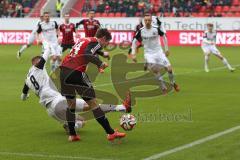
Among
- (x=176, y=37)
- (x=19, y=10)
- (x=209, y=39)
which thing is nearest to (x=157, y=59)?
(x=209, y=39)

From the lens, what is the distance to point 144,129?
13.0 m

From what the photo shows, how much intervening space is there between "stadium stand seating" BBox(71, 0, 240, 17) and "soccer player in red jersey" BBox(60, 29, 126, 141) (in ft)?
113

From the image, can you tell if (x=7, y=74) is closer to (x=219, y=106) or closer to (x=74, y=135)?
(x=219, y=106)

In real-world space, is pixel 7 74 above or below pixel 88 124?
below

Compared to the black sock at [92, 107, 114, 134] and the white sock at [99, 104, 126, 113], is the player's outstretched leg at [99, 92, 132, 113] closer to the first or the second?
the white sock at [99, 104, 126, 113]

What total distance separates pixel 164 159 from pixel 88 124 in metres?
3.98

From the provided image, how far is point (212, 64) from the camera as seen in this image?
30312 millimetres

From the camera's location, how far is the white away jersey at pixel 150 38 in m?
19.7

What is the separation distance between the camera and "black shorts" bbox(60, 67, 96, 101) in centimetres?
1146

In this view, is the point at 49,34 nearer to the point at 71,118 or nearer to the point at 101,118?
the point at 71,118

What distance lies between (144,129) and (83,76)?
2200 millimetres

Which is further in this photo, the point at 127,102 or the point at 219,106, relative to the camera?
the point at 219,106

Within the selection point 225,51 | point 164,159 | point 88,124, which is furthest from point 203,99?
point 225,51

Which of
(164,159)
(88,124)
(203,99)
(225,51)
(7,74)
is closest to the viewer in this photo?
(164,159)
